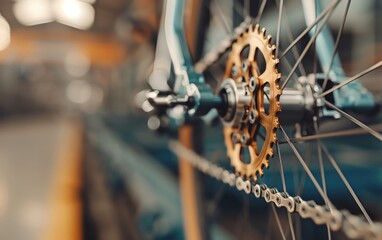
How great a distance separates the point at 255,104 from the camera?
17.0 inches

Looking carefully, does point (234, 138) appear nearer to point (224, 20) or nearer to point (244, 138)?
point (244, 138)

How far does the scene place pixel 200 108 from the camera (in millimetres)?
499

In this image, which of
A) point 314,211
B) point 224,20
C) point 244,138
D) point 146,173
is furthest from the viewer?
point 146,173

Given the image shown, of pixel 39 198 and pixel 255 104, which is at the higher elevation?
pixel 255 104

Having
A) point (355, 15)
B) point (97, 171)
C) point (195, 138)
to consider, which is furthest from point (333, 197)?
point (355, 15)

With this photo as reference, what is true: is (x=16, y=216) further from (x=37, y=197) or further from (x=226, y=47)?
(x=226, y=47)

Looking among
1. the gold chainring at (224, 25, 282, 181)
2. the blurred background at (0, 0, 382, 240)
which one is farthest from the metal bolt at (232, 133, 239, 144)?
the blurred background at (0, 0, 382, 240)

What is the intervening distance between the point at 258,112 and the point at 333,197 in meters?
1.23

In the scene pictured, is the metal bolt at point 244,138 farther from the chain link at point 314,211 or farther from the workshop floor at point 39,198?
the workshop floor at point 39,198

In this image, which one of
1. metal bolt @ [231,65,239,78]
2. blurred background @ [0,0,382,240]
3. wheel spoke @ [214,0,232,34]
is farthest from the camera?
blurred background @ [0,0,382,240]

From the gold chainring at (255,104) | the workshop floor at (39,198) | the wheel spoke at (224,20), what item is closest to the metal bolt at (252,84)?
the gold chainring at (255,104)

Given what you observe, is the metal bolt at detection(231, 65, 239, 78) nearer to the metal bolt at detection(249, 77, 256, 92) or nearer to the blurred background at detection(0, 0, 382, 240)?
the metal bolt at detection(249, 77, 256, 92)

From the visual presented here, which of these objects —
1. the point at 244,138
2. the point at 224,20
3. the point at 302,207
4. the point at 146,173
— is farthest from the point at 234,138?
the point at 146,173

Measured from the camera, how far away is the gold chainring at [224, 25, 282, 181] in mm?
387
